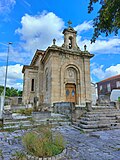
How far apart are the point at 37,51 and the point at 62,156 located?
820 inches

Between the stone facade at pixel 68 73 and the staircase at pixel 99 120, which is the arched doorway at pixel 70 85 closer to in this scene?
A: the stone facade at pixel 68 73

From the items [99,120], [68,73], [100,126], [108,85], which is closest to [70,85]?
[68,73]

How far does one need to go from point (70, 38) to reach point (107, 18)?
1462cm

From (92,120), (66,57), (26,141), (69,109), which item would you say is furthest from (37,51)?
(26,141)

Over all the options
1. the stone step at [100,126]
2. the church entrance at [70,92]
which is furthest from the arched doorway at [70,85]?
the stone step at [100,126]

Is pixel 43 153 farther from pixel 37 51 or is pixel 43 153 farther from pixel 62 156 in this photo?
pixel 37 51

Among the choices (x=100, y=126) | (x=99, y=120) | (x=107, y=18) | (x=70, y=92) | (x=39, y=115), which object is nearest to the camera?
(x=107, y=18)

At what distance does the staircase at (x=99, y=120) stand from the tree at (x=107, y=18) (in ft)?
15.0

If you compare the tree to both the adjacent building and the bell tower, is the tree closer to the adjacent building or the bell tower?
the bell tower

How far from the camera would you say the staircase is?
6.97 m

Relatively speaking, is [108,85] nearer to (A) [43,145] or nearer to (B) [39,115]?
(B) [39,115]

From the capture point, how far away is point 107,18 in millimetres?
4062

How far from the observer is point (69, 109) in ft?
30.1

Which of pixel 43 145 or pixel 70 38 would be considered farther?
pixel 70 38
